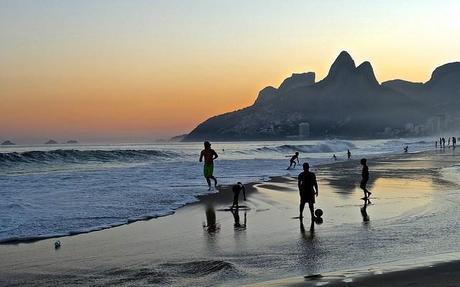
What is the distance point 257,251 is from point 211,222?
3574mm

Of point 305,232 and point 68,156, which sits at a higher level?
point 68,156

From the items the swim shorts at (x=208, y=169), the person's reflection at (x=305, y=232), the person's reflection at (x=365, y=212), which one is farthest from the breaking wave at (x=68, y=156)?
the person's reflection at (x=305, y=232)

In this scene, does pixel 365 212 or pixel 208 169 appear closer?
pixel 365 212

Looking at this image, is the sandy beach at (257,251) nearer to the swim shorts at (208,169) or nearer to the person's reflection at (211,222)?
the person's reflection at (211,222)

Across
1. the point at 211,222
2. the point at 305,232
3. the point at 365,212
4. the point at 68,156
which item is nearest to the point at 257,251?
the point at 305,232

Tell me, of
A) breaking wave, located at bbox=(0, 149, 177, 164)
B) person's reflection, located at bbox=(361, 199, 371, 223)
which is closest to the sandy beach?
person's reflection, located at bbox=(361, 199, 371, 223)

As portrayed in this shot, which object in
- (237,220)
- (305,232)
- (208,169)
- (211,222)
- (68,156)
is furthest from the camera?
(68,156)

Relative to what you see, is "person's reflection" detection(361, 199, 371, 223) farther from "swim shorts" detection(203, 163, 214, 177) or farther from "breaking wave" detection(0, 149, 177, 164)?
A: "breaking wave" detection(0, 149, 177, 164)

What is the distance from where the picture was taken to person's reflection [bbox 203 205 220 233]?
11354mm

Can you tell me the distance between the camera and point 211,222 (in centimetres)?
1238

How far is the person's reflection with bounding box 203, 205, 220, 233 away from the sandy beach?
0.03m

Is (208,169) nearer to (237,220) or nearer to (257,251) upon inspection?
(237,220)

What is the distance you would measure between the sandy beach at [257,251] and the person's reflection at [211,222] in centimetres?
3

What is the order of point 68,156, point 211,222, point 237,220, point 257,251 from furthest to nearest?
point 68,156 → point 237,220 → point 211,222 → point 257,251
